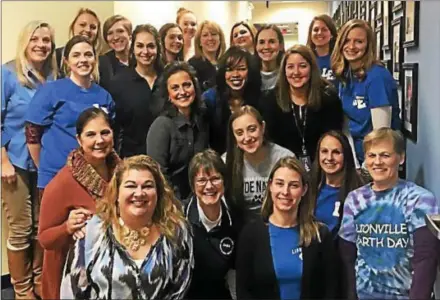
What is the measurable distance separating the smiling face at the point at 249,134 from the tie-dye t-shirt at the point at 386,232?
12.2 inches

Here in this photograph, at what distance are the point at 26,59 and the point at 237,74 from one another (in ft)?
2.13

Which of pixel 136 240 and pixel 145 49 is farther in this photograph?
pixel 145 49

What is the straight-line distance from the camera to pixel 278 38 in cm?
179

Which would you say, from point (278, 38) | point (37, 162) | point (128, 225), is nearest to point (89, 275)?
point (128, 225)

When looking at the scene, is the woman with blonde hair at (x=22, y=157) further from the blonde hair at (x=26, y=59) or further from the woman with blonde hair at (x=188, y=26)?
the woman with blonde hair at (x=188, y=26)

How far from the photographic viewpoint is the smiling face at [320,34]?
1.77 m

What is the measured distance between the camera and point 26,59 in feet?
6.10

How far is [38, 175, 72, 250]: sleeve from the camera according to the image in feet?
5.94

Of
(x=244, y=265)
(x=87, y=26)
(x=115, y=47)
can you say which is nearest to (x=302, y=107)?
(x=244, y=265)

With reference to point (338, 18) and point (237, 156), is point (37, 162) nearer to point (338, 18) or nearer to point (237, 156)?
point (237, 156)

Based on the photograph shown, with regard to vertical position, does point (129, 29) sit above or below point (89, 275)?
above

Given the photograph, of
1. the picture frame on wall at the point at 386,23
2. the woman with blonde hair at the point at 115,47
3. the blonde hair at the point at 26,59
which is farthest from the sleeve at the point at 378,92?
the blonde hair at the point at 26,59

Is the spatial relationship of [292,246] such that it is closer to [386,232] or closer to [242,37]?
[386,232]

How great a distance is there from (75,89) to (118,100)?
0.43 ft
